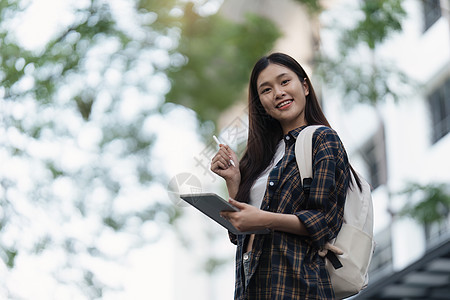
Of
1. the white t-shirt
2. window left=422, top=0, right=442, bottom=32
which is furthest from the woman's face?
window left=422, top=0, right=442, bottom=32

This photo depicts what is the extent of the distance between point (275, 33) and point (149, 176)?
342cm

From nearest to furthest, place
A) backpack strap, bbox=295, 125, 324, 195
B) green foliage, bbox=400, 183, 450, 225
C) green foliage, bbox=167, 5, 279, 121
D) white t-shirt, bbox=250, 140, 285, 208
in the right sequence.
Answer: backpack strap, bbox=295, 125, 324, 195, white t-shirt, bbox=250, 140, 285, 208, green foliage, bbox=167, 5, 279, 121, green foliage, bbox=400, 183, 450, 225

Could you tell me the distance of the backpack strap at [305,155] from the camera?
8.72 feet

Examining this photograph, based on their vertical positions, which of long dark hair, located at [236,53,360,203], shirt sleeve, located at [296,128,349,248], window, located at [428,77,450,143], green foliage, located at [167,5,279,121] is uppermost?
window, located at [428,77,450,143]

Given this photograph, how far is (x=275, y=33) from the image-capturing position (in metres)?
9.93

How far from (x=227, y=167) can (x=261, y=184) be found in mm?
155

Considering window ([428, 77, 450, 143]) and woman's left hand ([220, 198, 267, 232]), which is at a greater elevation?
window ([428, 77, 450, 143])

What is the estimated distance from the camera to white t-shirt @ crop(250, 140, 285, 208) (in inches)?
111

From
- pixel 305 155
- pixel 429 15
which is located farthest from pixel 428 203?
pixel 305 155

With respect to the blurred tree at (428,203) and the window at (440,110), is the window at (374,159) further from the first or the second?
the blurred tree at (428,203)

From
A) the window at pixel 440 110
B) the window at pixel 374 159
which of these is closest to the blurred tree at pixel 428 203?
the window at pixel 440 110

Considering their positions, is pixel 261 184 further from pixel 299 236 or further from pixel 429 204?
pixel 429 204

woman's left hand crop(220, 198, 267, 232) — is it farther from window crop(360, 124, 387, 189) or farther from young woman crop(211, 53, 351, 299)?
window crop(360, 124, 387, 189)

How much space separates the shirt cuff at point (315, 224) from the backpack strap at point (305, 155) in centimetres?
12
